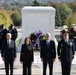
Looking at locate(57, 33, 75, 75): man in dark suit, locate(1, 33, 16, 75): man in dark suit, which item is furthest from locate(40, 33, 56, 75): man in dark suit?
locate(1, 33, 16, 75): man in dark suit

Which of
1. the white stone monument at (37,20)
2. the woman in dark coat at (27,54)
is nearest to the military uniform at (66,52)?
the woman in dark coat at (27,54)

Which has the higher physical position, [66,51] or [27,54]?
[66,51]

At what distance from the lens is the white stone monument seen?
17.1 metres

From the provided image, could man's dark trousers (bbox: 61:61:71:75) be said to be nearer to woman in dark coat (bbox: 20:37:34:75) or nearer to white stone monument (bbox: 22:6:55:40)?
woman in dark coat (bbox: 20:37:34:75)

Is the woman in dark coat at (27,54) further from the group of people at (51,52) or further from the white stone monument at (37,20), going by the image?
the white stone monument at (37,20)

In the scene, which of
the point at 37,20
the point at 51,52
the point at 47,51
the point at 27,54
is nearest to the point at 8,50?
the point at 27,54

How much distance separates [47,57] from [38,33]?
6.25 meters

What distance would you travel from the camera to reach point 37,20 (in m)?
17.4

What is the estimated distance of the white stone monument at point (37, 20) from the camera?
17.1 meters

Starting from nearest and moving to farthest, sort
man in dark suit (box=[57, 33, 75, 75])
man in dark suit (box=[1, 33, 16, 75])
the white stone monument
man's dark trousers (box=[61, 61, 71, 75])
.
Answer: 1. man in dark suit (box=[57, 33, 75, 75])
2. man's dark trousers (box=[61, 61, 71, 75])
3. man in dark suit (box=[1, 33, 16, 75])
4. the white stone monument

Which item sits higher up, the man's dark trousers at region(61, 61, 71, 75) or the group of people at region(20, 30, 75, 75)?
the group of people at region(20, 30, 75, 75)

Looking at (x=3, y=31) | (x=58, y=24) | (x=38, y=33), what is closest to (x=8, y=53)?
(x=3, y=31)

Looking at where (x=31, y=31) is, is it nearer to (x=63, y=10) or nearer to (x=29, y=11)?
(x=29, y=11)

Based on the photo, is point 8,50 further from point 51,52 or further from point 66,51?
point 66,51
